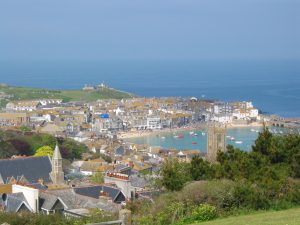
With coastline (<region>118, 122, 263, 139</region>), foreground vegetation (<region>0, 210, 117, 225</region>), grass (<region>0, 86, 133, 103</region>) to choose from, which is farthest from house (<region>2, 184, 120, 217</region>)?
grass (<region>0, 86, 133, 103</region>)

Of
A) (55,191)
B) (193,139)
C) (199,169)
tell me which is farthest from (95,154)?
(193,139)

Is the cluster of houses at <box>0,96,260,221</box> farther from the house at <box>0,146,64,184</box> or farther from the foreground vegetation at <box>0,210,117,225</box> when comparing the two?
the foreground vegetation at <box>0,210,117,225</box>

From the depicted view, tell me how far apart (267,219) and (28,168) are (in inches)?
503

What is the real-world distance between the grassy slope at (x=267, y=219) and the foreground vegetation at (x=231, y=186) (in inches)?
16.7

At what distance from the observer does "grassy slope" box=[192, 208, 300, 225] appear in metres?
7.21

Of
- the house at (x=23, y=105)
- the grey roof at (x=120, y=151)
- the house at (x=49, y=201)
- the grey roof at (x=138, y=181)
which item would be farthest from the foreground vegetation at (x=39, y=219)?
the house at (x=23, y=105)

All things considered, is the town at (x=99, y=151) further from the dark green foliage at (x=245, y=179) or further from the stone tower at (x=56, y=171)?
the dark green foliage at (x=245, y=179)

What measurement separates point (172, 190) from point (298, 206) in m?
2.06

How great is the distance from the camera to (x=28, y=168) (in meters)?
19.3

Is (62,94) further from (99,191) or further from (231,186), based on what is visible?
(231,186)

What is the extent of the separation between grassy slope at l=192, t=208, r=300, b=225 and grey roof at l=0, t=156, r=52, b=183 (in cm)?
1140

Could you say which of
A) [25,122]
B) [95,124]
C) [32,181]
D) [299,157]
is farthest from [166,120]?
[299,157]

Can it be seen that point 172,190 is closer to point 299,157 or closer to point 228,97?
point 299,157

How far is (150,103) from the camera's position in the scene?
2916 inches
